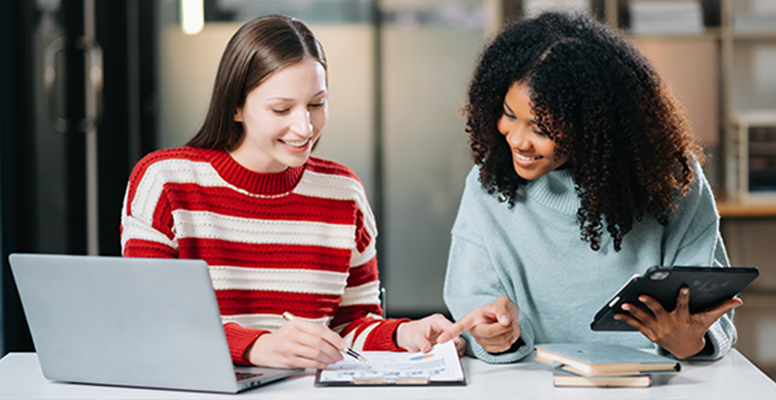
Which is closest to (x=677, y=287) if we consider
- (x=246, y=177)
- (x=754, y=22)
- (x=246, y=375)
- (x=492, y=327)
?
(x=492, y=327)

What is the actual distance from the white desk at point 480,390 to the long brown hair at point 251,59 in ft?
1.53

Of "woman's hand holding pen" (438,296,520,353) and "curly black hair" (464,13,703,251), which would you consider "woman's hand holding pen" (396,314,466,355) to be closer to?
"woman's hand holding pen" (438,296,520,353)

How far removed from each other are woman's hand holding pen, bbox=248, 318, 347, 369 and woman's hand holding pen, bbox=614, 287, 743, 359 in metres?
0.41

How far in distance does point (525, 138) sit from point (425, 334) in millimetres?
357

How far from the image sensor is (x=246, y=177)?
124 cm

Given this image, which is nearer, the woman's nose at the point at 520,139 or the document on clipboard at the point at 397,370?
the document on clipboard at the point at 397,370

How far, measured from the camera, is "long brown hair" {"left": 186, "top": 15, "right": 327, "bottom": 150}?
3.81 ft

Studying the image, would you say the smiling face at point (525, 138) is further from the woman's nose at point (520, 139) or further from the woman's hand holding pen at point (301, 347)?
the woman's hand holding pen at point (301, 347)

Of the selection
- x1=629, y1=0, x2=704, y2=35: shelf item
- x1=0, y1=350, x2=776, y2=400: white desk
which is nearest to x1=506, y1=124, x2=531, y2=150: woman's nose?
x1=0, y1=350, x2=776, y2=400: white desk

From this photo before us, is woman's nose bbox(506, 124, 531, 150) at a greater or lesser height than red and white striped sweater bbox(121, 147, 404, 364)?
greater

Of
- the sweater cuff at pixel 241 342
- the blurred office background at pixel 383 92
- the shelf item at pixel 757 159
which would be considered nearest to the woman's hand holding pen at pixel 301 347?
the sweater cuff at pixel 241 342

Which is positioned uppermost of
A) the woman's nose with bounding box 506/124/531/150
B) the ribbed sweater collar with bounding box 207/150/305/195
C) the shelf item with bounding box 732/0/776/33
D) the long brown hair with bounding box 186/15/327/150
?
the shelf item with bounding box 732/0/776/33

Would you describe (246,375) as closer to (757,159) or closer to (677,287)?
(677,287)

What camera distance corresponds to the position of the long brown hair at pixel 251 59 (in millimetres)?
1160
